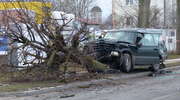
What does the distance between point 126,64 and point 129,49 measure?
2.02 ft

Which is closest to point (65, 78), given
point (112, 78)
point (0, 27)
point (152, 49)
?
point (112, 78)

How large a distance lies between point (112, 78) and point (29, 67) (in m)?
3.06

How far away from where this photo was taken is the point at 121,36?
57.8ft

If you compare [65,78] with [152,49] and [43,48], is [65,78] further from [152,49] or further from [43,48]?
[152,49]

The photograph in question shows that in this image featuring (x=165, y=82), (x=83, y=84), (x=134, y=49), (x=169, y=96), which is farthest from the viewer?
(x=134, y=49)

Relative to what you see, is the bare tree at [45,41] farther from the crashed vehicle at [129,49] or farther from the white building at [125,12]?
the white building at [125,12]

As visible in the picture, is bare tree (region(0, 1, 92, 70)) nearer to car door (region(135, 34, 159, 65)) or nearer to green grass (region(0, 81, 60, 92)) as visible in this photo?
green grass (region(0, 81, 60, 92))

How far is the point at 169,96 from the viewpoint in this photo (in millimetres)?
11211

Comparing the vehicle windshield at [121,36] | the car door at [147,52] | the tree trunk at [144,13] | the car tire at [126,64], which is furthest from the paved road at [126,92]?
the tree trunk at [144,13]

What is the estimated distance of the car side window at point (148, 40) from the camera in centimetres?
1797

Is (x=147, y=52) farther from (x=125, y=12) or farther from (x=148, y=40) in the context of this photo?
(x=125, y=12)

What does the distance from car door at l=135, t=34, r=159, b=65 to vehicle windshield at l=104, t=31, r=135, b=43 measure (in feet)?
1.65

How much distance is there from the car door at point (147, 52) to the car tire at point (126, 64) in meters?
0.37

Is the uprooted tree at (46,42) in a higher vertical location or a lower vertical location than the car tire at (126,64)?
higher
